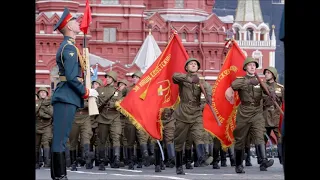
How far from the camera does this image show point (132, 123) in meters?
18.0

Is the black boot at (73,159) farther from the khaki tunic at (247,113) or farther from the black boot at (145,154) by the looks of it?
the khaki tunic at (247,113)

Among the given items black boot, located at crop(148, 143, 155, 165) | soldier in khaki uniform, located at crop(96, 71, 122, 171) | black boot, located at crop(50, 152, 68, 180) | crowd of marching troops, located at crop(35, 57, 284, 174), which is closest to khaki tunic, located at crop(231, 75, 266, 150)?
crowd of marching troops, located at crop(35, 57, 284, 174)

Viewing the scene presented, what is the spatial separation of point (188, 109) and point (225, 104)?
2.11 meters

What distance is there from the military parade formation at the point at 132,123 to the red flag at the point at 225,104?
0.31m

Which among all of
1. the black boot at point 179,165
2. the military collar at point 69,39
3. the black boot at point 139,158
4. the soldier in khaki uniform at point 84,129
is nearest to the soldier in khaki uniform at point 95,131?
the black boot at point 139,158

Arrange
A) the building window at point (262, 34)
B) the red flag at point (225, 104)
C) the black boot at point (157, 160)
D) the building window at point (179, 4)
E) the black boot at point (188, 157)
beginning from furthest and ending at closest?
the building window at point (262, 34), the building window at point (179, 4), the black boot at point (188, 157), the red flag at point (225, 104), the black boot at point (157, 160)

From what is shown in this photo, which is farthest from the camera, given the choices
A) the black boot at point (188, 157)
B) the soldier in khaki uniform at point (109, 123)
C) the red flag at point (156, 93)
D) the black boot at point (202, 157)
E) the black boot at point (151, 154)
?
the black boot at point (151, 154)

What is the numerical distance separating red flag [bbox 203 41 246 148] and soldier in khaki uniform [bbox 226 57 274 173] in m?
2.03

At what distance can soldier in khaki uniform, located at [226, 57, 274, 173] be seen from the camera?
1532cm

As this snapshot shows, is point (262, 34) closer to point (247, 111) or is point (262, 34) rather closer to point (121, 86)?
point (121, 86)

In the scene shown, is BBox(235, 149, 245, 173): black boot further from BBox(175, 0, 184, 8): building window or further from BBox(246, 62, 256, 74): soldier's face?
BBox(175, 0, 184, 8): building window

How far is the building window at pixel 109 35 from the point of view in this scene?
72062mm

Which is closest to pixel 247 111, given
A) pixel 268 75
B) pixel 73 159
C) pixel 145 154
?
pixel 268 75

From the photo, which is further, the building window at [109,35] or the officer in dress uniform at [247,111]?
the building window at [109,35]
